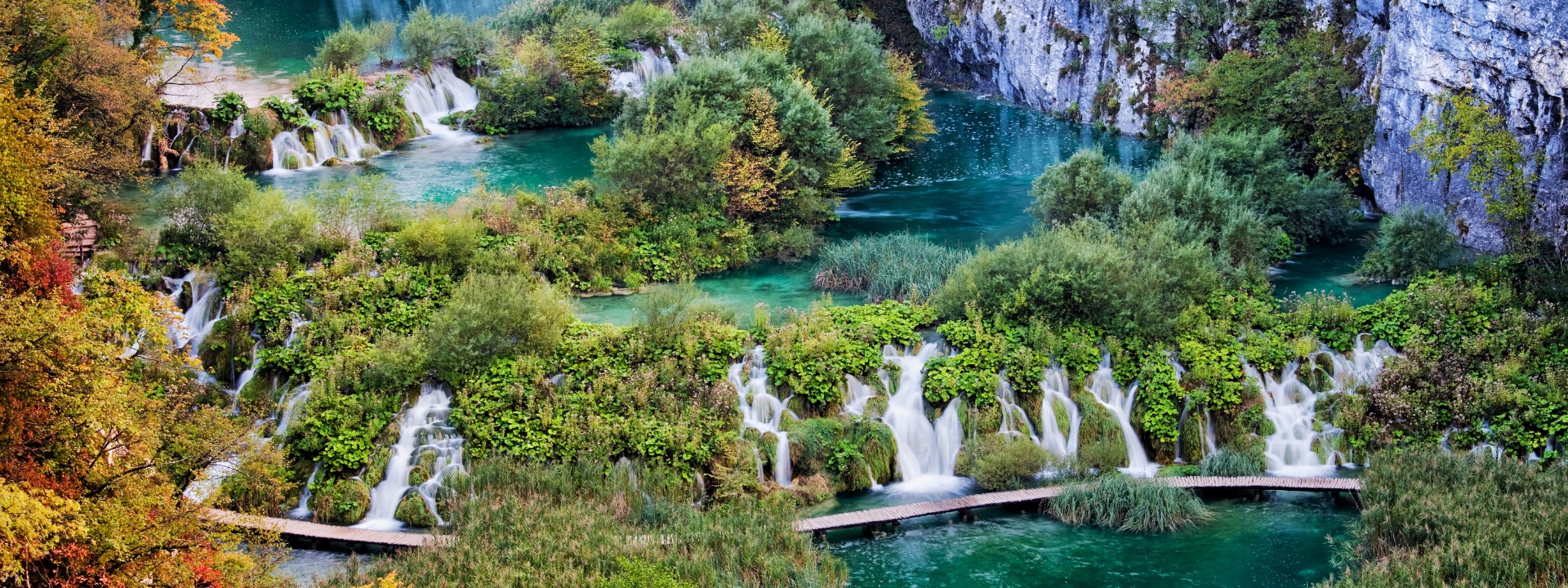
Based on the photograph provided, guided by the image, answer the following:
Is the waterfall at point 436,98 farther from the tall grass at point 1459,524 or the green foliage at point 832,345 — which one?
the tall grass at point 1459,524

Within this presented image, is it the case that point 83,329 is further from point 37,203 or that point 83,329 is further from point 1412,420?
point 1412,420

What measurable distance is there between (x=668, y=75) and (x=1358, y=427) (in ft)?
61.7

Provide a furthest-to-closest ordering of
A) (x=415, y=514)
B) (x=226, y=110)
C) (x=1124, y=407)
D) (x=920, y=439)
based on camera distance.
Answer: (x=226, y=110) → (x=1124, y=407) → (x=920, y=439) → (x=415, y=514)

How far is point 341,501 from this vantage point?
19281 mm

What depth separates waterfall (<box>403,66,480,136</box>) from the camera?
41.0 m

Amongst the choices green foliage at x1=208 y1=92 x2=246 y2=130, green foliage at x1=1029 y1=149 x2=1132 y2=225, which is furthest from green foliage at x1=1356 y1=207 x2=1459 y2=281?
green foliage at x1=208 y1=92 x2=246 y2=130

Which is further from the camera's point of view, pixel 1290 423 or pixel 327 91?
pixel 327 91

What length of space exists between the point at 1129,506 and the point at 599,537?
317 inches

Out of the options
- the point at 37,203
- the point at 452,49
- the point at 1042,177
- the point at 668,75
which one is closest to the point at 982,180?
the point at 1042,177

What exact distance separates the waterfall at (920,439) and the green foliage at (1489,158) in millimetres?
12547

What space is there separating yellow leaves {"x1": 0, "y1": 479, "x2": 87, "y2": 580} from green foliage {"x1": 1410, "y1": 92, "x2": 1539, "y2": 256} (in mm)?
25129

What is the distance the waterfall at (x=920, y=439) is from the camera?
815 inches

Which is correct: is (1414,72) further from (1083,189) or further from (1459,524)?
(1459,524)

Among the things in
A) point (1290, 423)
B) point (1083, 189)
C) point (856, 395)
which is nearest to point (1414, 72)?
point (1083, 189)
